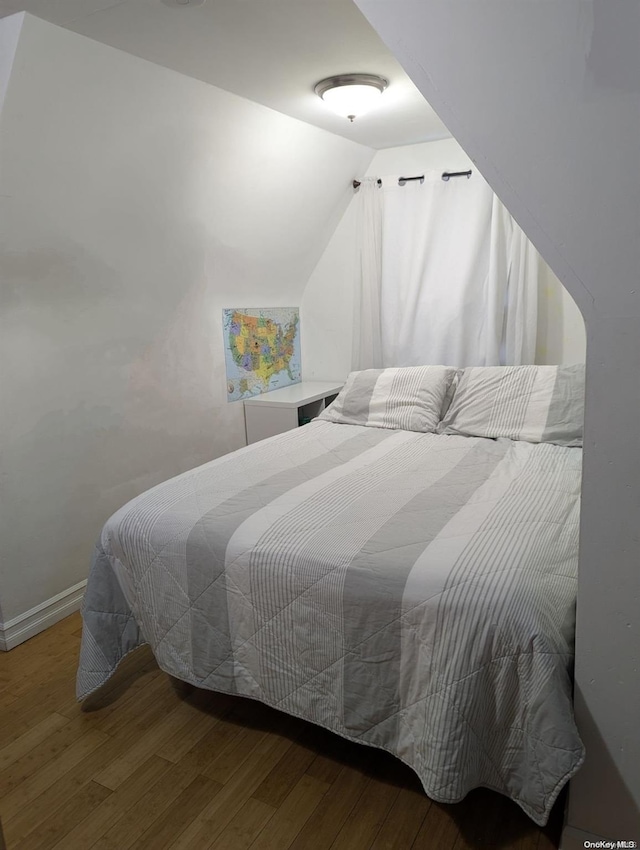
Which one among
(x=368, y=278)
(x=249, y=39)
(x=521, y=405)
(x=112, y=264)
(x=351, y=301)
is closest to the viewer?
(x=249, y=39)

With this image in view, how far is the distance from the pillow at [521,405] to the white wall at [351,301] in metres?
0.59

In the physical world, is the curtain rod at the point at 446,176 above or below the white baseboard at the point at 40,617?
above

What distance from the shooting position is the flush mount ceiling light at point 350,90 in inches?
92.8

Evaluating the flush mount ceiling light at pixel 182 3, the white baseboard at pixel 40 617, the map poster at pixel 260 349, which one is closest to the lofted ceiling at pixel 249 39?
the flush mount ceiling light at pixel 182 3

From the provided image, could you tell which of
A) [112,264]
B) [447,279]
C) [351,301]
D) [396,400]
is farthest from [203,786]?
[351,301]

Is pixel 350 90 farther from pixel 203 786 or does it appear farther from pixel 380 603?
pixel 203 786

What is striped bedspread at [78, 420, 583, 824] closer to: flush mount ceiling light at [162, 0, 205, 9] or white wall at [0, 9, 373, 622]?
white wall at [0, 9, 373, 622]

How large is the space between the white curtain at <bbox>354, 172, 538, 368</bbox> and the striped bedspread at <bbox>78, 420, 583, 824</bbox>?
1209 millimetres

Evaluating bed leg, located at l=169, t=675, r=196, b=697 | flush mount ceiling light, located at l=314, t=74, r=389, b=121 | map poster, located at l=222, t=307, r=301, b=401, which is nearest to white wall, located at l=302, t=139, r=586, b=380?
map poster, located at l=222, t=307, r=301, b=401

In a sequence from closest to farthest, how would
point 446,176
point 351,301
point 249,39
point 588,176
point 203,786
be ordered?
point 588,176
point 203,786
point 249,39
point 446,176
point 351,301

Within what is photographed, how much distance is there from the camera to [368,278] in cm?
368

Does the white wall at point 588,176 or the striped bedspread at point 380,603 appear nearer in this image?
the white wall at point 588,176

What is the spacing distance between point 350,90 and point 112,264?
1203 millimetres

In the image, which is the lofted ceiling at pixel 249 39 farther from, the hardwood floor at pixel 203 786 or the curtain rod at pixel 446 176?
the hardwood floor at pixel 203 786
